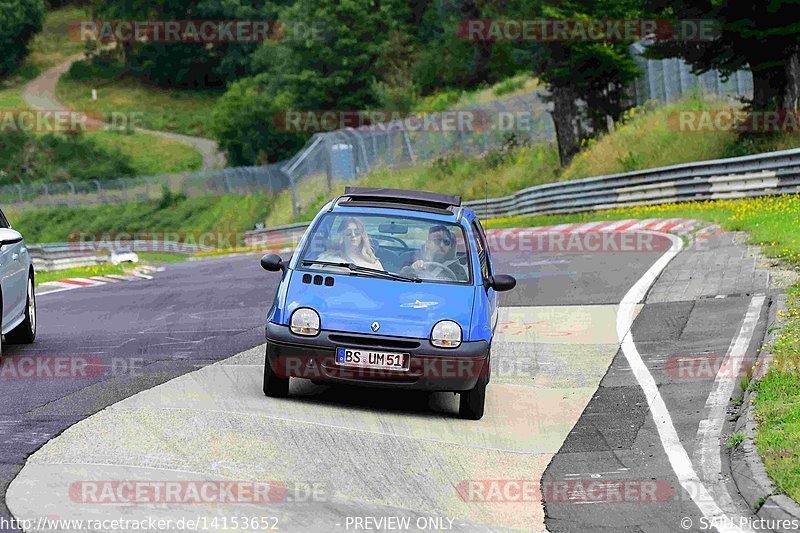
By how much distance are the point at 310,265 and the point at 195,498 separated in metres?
3.70

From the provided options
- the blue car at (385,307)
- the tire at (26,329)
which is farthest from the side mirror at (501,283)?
A: the tire at (26,329)

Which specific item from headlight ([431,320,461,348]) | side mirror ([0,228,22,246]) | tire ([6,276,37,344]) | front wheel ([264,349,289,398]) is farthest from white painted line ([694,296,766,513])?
tire ([6,276,37,344])

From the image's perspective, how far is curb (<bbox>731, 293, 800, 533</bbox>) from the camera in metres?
6.87

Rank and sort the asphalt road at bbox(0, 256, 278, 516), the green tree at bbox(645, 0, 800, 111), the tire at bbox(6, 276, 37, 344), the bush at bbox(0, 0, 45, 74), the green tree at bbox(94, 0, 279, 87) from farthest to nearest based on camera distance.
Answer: the bush at bbox(0, 0, 45, 74) < the green tree at bbox(94, 0, 279, 87) < the green tree at bbox(645, 0, 800, 111) < the tire at bbox(6, 276, 37, 344) < the asphalt road at bbox(0, 256, 278, 516)

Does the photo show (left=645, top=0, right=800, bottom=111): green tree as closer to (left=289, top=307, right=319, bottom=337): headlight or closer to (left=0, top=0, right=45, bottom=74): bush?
(left=289, top=307, right=319, bottom=337): headlight

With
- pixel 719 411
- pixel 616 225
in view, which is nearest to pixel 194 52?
pixel 616 225

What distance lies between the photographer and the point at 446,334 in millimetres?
9742

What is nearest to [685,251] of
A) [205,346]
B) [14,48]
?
[205,346]

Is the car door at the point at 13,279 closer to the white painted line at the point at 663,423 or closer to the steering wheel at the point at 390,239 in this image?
the steering wheel at the point at 390,239

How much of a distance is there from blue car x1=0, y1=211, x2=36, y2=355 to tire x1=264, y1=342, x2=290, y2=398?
2965 millimetres

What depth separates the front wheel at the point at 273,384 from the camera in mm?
9992

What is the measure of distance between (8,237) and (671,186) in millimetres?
22047

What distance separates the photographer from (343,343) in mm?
9648

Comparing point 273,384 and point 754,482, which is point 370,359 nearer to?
point 273,384
